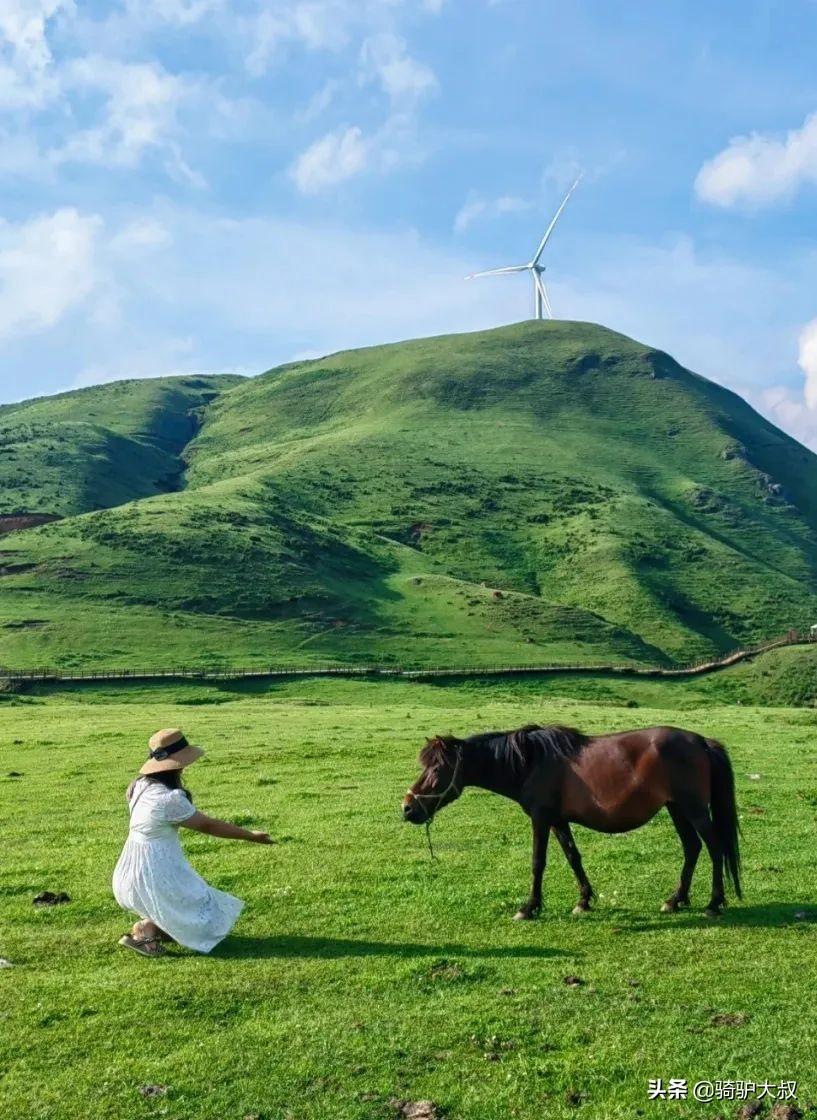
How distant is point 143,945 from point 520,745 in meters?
6.25

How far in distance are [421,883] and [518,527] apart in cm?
15659

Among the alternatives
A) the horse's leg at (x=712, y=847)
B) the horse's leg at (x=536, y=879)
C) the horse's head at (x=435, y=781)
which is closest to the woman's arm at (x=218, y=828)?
the horse's head at (x=435, y=781)

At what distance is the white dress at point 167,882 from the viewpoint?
13.3 meters

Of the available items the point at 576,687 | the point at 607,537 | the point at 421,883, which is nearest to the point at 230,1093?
the point at 421,883

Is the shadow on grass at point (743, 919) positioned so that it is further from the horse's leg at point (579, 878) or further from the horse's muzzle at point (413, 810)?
the horse's muzzle at point (413, 810)

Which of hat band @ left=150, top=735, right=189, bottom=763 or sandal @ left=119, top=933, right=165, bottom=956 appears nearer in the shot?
sandal @ left=119, top=933, right=165, bottom=956

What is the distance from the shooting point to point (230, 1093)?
931cm

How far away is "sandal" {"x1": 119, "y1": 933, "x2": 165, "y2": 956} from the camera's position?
1321cm

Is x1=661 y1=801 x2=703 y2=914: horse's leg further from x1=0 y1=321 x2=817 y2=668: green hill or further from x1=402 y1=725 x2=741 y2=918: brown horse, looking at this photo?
x1=0 y1=321 x2=817 y2=668: green hill

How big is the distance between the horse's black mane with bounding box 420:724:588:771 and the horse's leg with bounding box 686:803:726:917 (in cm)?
195

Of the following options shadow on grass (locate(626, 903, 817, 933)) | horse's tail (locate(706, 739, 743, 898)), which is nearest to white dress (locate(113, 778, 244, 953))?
shadow on grass (locate(626, 903, 817, 933))

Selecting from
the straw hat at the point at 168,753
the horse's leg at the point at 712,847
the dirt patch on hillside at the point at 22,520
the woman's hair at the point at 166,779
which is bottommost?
the horse's leg at the point at 712,847

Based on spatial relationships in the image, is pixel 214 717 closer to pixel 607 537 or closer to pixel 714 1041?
pixel 714 1041

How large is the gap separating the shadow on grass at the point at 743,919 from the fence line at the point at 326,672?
214ft
